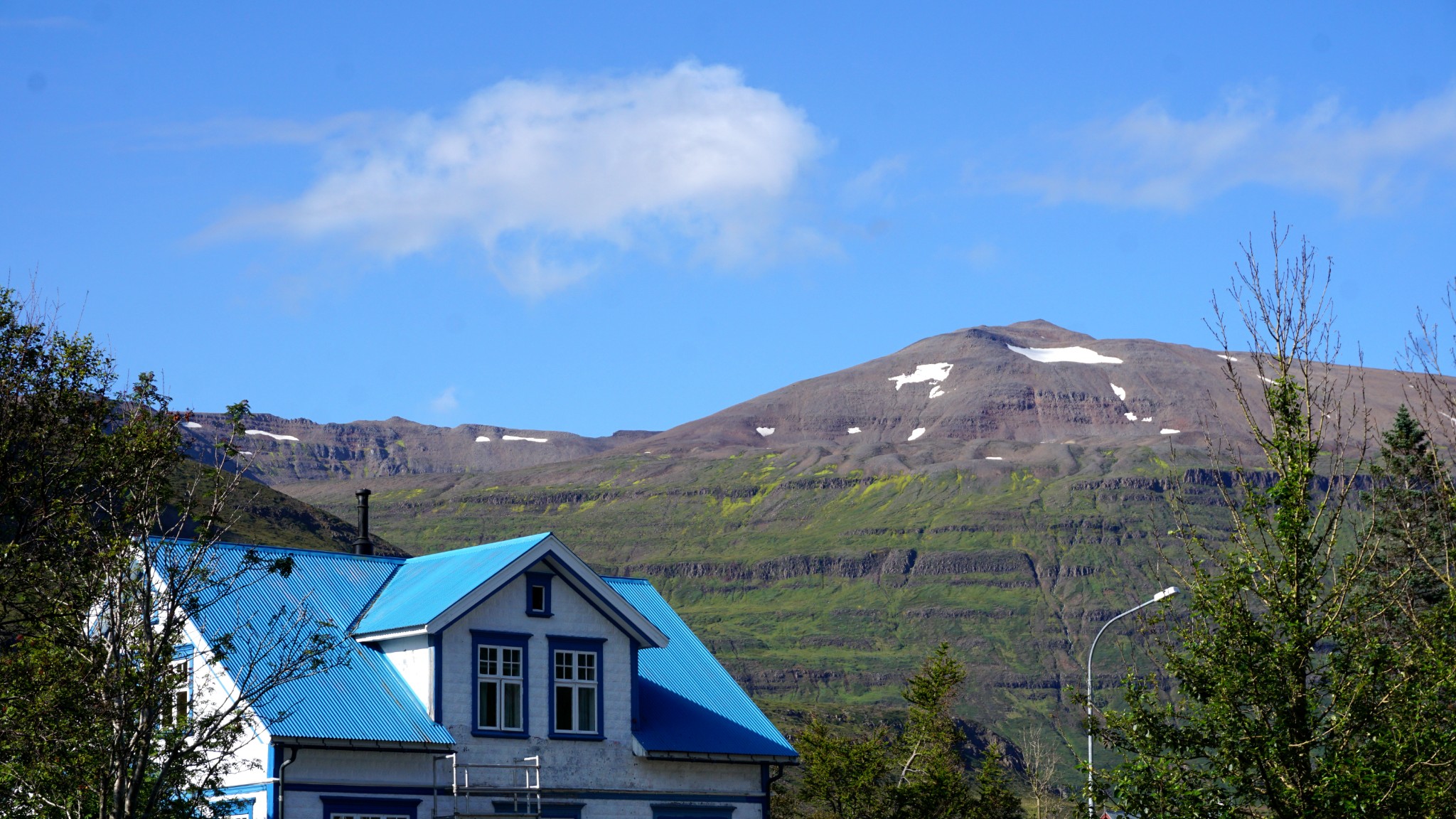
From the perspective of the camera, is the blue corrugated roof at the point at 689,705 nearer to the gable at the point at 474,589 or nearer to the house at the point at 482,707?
the house at the point at 482,707

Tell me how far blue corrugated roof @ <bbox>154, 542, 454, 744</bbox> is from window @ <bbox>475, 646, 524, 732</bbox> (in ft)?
4.19

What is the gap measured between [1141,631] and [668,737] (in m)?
14.1

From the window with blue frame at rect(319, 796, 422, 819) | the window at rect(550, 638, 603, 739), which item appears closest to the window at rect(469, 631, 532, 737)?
the window at rect(550, 638, 603, 739)

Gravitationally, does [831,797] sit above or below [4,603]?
below

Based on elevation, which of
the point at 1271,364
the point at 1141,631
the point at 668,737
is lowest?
the point at 668,737

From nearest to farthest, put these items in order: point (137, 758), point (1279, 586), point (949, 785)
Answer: point (137, 758) → point (1279, 586) → point (949, 785)

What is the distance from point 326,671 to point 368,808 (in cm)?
264

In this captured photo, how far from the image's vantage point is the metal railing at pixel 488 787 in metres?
30.1

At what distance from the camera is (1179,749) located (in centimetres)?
2127

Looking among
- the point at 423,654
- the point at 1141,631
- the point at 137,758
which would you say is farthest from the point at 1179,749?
the point at 423,654

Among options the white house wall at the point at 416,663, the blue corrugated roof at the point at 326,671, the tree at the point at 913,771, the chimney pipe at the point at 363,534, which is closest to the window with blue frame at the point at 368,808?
the blue corrugated roof at the point at 326,671

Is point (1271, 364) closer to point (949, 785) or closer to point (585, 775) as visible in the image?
point (585, 775)

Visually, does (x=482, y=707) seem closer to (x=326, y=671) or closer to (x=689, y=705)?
(x=326, y=671)

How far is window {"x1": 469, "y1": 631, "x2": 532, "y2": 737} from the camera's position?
3162 centimetres
